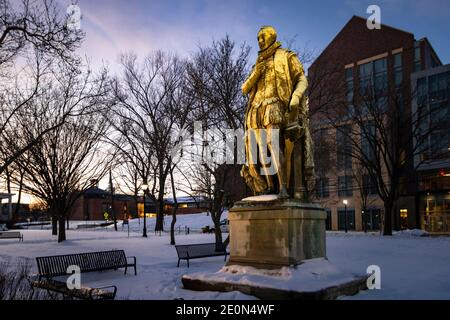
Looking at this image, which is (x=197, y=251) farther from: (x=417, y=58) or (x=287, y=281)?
(x=417, y=58)

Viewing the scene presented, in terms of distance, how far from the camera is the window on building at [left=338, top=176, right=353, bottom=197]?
57594mm

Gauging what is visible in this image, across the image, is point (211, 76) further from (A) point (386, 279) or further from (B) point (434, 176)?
(B) point (434, 176)

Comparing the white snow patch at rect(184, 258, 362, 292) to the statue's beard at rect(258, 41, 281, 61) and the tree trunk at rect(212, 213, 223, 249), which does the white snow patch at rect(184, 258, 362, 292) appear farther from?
the tree trunk at rect(212, 213, 223, 249)

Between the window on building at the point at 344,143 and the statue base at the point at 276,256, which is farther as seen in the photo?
the window on building at the point at 344,143

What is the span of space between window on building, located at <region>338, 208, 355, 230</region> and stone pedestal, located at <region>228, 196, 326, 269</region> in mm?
51796

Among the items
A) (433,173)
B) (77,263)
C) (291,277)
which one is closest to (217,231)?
(77,263)

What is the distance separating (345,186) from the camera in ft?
191

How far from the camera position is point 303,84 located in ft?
26.8

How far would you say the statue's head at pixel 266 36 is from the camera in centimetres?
847

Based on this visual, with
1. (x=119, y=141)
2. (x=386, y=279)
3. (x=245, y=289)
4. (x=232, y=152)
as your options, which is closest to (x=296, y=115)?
(x=245, y=289)

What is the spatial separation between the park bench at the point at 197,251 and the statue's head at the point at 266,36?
9.29 metres

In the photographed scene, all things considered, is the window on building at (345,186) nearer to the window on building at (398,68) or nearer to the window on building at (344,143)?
the window on building at (344,143)

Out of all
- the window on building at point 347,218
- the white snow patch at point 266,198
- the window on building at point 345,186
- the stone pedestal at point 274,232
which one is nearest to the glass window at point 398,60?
the window on building at point 345,186

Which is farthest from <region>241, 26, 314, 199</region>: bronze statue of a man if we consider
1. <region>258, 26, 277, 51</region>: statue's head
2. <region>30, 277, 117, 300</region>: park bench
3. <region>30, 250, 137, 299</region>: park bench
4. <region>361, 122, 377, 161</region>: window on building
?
<region>361, 122, 377, 161</region>: window on building
